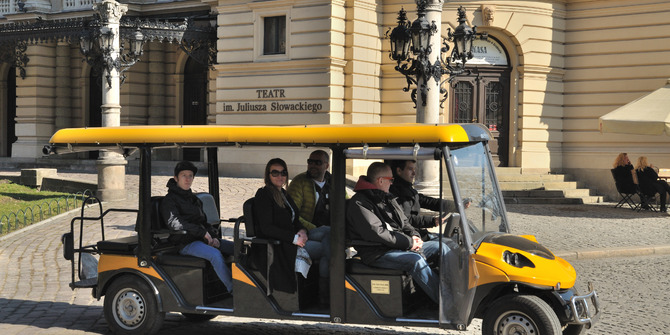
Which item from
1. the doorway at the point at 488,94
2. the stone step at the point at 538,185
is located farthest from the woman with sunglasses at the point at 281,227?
the doorway at the point at 488,94

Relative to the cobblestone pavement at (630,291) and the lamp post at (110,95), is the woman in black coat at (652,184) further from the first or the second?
the lamp post at (110,95)

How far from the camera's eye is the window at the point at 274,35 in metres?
26.7

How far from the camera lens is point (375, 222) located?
7.27 metres

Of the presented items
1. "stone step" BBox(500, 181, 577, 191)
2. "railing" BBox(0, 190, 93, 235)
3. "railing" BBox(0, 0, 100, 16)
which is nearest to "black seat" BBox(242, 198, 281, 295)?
"railing" BBox(0, 190, 93, 235)

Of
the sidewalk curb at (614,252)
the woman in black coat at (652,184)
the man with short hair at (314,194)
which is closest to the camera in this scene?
the man with short hair at (314,194)

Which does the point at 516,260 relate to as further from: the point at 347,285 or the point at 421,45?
the point at 421,45

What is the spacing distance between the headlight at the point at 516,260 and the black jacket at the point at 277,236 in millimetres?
1807

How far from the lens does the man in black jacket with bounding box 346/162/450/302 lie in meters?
7.23

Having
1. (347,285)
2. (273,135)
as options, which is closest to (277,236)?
(347,285)

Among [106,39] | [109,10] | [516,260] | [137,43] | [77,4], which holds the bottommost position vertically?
[516,260]

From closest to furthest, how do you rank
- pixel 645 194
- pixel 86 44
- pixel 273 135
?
pixel 273 135 → pixel 86 44 → pixel 645 194

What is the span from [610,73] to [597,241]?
11990 millimetres

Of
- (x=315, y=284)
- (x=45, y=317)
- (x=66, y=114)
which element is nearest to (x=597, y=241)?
(x=315, y=284)

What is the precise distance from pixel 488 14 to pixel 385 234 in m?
19.2
